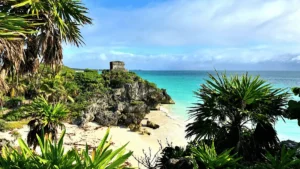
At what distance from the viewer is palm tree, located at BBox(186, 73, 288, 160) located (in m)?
7.73

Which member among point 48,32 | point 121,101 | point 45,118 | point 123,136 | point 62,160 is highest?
point 48,32

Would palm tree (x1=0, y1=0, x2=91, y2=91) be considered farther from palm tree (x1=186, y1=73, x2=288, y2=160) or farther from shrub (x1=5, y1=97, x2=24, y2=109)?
shrub (x1=5, y1=97, x2=24, y2=109)

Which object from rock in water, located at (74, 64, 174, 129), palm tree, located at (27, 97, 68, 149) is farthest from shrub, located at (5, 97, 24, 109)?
palm tree, located at (27, 97, 68, 149)

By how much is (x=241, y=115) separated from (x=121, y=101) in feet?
80.3

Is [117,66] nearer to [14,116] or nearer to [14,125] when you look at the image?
[14,116]

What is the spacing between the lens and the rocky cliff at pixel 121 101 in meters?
25.4

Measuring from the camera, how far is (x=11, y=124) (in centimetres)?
1975

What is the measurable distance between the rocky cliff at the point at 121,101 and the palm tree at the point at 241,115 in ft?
57.2

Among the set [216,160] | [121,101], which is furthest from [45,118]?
[121,101]

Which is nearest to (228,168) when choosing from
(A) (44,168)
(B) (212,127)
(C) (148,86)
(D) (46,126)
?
(B) (212,127)

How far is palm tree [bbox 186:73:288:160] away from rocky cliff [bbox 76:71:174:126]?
17.4 m

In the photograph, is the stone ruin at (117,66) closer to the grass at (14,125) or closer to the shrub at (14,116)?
the shrub at (14,116)

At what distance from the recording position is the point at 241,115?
7.91 m

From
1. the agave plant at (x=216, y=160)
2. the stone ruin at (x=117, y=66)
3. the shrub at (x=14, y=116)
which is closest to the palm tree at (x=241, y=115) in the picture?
the agave plant at (x=216, y=160)
